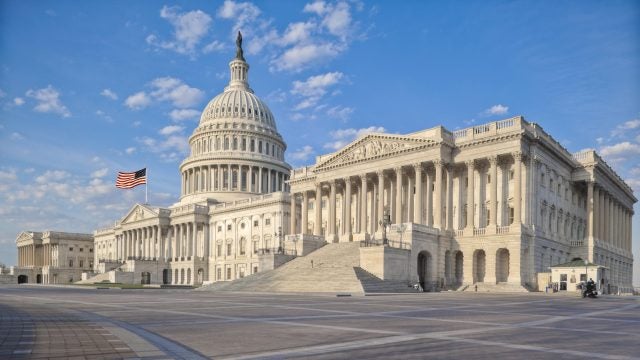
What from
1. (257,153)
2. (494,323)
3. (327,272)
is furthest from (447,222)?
(257,153)

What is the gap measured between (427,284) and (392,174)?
54.5ft

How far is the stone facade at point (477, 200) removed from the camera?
6712cm

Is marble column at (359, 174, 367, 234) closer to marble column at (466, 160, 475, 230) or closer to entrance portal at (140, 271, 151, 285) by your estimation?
marble column at (466, 160, 475, 230)

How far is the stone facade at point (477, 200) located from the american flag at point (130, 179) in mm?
47710

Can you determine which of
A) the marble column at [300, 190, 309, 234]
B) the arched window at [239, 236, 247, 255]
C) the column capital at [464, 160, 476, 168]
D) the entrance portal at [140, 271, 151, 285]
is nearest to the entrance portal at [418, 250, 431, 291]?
the column capital at [464, 160, 476, 168]

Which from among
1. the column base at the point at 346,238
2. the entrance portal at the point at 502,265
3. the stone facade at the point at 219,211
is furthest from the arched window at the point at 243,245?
the entrance portal at the point at 502,265

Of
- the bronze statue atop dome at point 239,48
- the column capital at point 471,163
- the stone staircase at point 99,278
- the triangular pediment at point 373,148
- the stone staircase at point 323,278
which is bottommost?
the stone staircase at point 99,278

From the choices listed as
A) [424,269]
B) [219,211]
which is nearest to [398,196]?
[424,269]

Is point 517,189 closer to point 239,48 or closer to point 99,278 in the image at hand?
point 99,278

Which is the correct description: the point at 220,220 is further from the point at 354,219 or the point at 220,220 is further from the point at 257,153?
the point at 354,219

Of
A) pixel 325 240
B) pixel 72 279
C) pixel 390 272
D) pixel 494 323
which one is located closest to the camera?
pixel 494 323

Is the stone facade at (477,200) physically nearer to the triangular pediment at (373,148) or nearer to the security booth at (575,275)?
the triangular pediment at (373,148)

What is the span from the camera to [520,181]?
219 feet

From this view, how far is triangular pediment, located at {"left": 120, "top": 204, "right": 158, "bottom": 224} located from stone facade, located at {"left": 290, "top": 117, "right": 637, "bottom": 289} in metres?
57.8
